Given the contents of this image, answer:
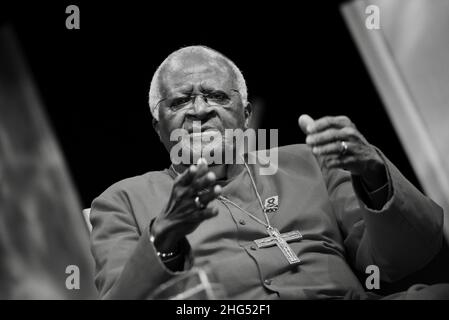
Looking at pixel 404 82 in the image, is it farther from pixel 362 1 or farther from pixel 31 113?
pixel 31 113

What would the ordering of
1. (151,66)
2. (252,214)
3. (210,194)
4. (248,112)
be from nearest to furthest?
(210,194) < (252,214) < (248,112) < (151,66)

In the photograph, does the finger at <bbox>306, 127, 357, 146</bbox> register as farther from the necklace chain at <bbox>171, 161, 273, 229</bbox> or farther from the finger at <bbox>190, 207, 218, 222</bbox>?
the necklace chain at <bbox>171, 161, 273, 229</bbox>

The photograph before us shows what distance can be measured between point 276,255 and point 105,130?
4.18ft

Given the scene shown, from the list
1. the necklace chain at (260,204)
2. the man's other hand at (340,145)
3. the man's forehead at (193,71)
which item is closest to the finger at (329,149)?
the man's other hand at (340,145)

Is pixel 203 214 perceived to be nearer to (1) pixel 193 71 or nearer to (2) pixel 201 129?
(2) pixel 201 129

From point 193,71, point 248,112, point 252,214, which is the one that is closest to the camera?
point 252,214

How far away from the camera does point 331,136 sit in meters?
1.46

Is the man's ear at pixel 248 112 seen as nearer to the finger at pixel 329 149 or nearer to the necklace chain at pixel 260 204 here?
the necklace chain at pixel 260 204

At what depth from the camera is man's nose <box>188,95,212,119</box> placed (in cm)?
197

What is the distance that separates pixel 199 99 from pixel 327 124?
65 cm

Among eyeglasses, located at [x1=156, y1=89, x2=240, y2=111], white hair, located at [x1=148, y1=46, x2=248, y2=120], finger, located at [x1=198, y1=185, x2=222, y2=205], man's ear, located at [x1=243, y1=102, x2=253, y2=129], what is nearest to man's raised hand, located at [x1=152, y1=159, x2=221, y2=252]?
finger, located at [x1=198, y1=185, x2=222, y2=205]

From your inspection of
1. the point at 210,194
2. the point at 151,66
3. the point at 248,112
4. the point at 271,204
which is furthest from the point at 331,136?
the point at 151,66

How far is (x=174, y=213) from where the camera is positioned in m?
1.47

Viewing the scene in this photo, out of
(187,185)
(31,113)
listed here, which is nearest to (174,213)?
(187,185)
